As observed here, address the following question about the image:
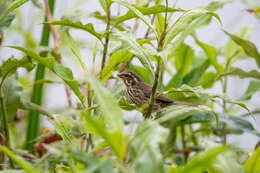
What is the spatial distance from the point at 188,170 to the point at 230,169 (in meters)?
0.15

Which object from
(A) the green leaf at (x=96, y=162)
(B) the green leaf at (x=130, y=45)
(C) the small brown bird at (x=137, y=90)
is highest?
(B) the green leaf at (x=130, y=45)

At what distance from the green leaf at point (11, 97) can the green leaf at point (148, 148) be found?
1205 millimetres

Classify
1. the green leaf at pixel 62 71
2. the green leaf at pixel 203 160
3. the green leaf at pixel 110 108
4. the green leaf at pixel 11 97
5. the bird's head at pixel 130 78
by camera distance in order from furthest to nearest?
the bird's head at pixel 130 78 < the green leaf at pixel 11 97 < the green leaf at pixel 62 71 < the green leaf at pixel 110 108 < the green leaf at pixel 203 160

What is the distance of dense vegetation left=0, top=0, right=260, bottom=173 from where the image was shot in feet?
3.93

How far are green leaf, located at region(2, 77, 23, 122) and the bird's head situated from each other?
3.92 ft

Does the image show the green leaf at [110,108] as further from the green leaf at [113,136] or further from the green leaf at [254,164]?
the green leaf at [254,164]

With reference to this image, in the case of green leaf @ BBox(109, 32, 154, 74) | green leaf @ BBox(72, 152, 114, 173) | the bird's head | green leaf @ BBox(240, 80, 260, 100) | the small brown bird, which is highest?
green leaf @ BBox(109, 32, 154, 74)

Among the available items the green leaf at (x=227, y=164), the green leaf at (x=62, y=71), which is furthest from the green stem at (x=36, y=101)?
the green leaf at (x=227, y=164)

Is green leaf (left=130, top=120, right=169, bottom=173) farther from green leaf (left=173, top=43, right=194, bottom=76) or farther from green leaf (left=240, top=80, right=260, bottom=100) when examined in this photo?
green leaf (left=173, top=43, right=194, bottom=76)

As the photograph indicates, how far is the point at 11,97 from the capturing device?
7.39ft

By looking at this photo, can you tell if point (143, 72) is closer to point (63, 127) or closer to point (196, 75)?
point (196, 75)

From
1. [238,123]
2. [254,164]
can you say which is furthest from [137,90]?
[254,164]

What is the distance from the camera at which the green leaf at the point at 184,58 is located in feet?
9.91

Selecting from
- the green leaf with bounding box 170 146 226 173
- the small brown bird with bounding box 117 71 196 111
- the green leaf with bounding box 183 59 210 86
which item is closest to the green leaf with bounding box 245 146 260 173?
the green leaf with bounding box 170 146 226 173
